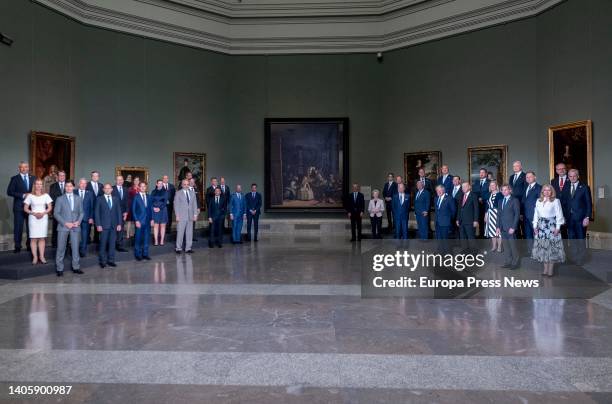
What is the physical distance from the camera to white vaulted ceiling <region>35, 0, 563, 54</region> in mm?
16812

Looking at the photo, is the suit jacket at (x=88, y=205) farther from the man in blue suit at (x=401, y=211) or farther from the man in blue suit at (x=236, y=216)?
the man in blue suit at (x=401, y=211)

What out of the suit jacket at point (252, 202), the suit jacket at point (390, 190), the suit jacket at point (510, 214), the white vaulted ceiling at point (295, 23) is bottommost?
the suit jacket at point (510, 214)

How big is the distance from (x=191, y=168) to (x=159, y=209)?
485cm

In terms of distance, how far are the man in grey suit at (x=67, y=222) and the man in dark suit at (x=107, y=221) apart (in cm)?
69

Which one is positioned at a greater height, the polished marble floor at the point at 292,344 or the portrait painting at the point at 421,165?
the portrait painting at the point at 421,165

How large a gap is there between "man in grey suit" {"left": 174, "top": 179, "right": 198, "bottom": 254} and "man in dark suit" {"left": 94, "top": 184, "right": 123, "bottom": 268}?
2.48 meters

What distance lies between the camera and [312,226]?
1906 centimetres

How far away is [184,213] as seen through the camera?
13422mm

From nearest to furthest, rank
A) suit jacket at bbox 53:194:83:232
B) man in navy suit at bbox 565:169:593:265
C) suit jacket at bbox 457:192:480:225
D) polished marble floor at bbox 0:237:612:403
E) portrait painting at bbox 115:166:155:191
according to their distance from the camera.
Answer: polished marble floor at bbox 0:237:612:403 → suit jacket at bbox 53:194:83:232 → man in navy suit at bbox 565:169:593:265 → suit jacket at bbox 457:192:480:225 → portrait painting at bbox 115:166:155:191

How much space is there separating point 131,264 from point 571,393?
32.5 ft

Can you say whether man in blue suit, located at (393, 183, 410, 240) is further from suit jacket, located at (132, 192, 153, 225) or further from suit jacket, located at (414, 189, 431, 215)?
suit jacket, located at (132, 192, 153, 225)

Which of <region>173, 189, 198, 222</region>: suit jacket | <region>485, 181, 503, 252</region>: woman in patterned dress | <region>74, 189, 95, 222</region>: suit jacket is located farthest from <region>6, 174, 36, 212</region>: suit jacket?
<region>485, 181, 503, 252</region>: woman in patterned dress

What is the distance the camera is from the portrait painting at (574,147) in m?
11.9

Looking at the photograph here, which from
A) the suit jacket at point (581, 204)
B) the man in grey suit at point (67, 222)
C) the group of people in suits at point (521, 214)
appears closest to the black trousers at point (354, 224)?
the group of people in suits at point (521, 214)
